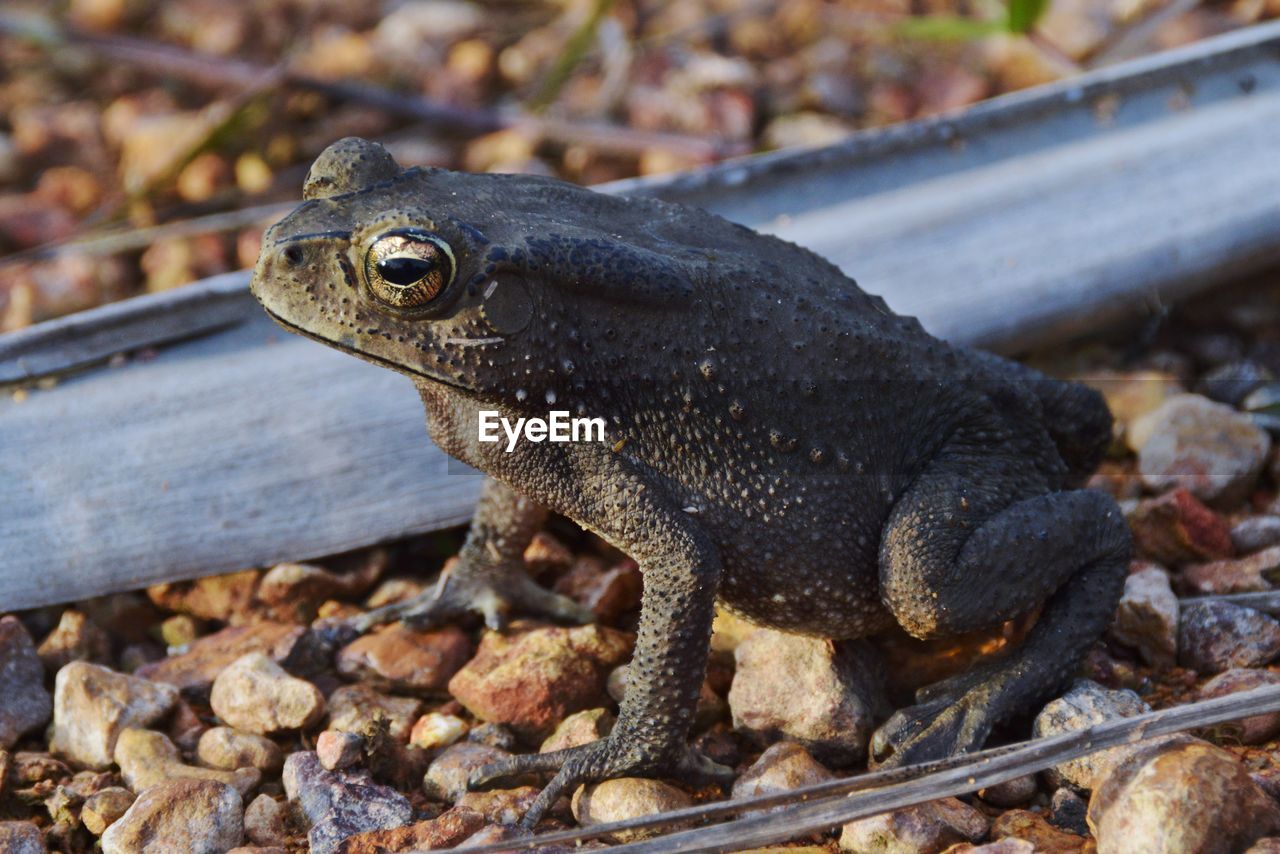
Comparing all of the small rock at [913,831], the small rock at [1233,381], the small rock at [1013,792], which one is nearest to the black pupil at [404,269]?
the small rock at [913,831]

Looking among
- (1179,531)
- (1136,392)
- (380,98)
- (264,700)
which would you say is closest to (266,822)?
(264,700)

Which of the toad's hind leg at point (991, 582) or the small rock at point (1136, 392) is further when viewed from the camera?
the small rock at point (1136, 392)

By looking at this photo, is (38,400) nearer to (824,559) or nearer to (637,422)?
(637,422)

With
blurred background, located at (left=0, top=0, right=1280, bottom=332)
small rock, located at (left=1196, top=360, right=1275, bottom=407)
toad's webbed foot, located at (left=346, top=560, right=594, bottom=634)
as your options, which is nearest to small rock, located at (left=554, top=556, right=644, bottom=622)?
toad's webbed foot, located at (left=346, top=560, right=594, bottom=634)

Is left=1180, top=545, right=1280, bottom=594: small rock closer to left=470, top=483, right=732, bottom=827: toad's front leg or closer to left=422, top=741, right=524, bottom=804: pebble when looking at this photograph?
left=470, top=483, right=732, bottom=827: toad's front leg

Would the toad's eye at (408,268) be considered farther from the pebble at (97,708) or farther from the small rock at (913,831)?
the small rock at (913,831)

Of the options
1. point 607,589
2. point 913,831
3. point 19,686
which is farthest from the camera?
point 607,589

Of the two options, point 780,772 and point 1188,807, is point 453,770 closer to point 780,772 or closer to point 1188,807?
point 780,772
